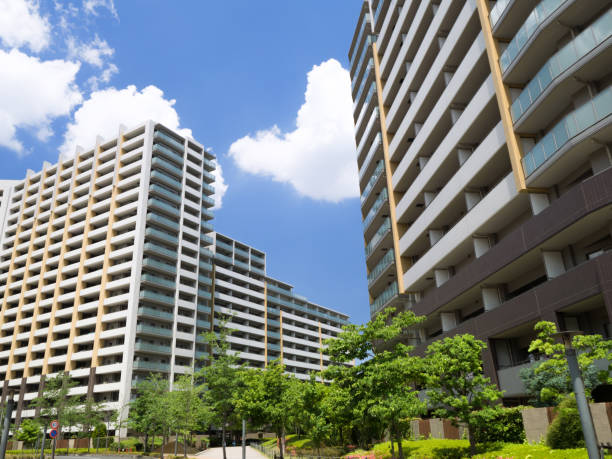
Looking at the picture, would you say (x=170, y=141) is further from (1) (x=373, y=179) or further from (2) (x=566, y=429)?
(2) (x=566, y=429)

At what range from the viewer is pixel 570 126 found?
2292cm

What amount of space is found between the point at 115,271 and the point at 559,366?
7003 centimetres

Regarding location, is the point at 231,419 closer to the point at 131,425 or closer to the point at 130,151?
the point at 131,425

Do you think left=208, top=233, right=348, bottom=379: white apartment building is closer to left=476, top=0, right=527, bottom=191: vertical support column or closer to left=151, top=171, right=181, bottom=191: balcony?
left=151, top=171, right=181, bottom=191: balcony

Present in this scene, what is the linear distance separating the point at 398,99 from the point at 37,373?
232 feet

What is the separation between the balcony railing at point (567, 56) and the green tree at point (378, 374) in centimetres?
1332

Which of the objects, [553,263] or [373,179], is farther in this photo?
[373,179]

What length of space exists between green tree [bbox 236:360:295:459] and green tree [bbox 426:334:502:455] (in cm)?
1654

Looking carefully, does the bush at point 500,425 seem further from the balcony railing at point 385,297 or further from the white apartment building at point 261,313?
the white apartment building at point 261,313

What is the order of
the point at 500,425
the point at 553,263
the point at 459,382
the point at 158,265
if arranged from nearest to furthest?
the point at 500,425 < the point at 459,382 < the point at 553,263 < the point at 158,265

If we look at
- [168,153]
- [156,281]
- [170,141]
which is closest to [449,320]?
[156,281]

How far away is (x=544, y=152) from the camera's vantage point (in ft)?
81.4

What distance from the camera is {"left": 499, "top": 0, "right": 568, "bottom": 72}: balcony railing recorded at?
24.6m

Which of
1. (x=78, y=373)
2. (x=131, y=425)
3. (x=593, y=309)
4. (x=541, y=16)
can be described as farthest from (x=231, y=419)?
(x=541, y=16)
